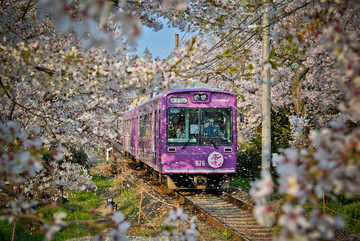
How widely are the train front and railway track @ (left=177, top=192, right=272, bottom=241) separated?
0.79m

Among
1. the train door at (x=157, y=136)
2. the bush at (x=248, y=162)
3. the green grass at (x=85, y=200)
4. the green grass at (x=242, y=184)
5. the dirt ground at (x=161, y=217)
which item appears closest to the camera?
the dirt ground at (x=161, y=217)

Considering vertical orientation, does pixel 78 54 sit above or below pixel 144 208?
above

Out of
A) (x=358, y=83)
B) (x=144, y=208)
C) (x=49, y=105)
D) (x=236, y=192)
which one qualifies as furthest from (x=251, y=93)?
(x=358, y=83)

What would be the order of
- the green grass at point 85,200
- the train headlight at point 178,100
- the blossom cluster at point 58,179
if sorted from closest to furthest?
1. the blossom cluster at point 58,179
2. the green grass at point 85,200
3. the train headlight at point 178,100

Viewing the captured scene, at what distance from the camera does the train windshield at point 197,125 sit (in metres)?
11.0

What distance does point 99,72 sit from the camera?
12.1 ft

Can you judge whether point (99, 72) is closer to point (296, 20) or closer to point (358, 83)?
point (358, 83)

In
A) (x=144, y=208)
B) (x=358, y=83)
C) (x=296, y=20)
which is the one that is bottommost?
(x=144, y=208)

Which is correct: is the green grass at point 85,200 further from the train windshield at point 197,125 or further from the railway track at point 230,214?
the train windshield at point 197,125

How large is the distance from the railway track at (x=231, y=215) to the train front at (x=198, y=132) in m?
0.79

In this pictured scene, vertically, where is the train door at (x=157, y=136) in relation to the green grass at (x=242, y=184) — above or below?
above

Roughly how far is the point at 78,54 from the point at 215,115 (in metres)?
7.69

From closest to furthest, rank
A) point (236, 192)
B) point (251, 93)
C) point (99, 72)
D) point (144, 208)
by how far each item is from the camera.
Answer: point (99, 72) < point (144, 208) < point (236, 192) < point (251, 93)

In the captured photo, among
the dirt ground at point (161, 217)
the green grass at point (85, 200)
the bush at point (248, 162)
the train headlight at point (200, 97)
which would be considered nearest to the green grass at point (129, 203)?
the dirt ground at point (161, 217)
